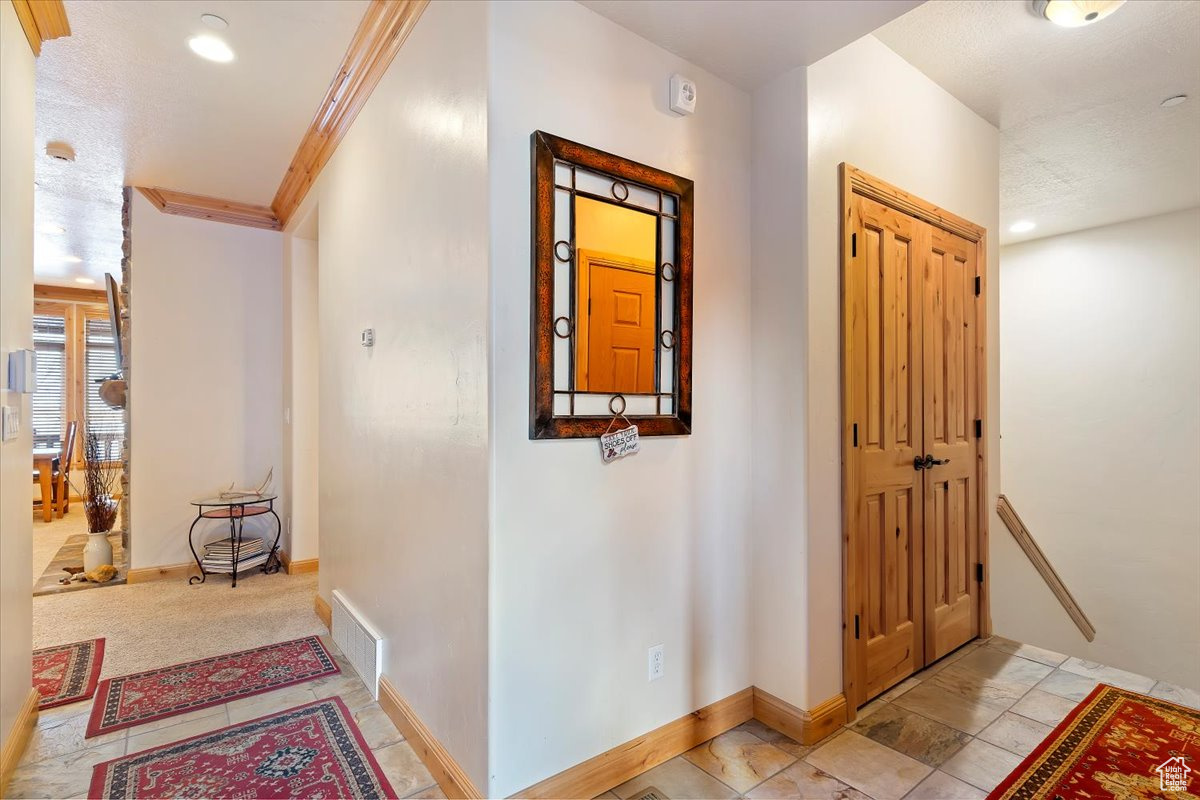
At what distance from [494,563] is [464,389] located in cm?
52

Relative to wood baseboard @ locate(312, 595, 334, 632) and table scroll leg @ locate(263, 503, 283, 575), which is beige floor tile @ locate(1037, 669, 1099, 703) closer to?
wood baseboard @ locate(312, 595, 334, 632)

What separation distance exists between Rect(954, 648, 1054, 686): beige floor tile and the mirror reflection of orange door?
2.15 metres

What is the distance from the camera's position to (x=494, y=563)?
1613mm

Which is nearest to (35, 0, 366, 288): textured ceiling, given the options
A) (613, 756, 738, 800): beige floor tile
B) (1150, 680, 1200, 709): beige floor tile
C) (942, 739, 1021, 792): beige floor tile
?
(613, 756, 738, 800): beige floor tile

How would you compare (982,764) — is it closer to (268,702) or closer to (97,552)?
(268,702)

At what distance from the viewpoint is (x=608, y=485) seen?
6.10 ft

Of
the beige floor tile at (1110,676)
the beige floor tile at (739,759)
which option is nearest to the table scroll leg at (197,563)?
the beige floor tile at (739,759)

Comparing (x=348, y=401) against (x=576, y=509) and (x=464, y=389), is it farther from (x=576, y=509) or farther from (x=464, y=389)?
(x=576, y=509)

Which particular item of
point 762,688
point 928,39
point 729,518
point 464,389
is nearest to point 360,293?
point 464,389

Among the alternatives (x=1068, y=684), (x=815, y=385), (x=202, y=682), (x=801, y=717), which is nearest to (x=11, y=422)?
(x=202, y=682)

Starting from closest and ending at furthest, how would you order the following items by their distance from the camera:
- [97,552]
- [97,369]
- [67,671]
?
[67,671], [97,552], [97,369]

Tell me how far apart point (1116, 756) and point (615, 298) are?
7.71ft

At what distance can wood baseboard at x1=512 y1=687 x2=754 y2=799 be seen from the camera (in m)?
1.73

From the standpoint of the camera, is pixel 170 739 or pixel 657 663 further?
pixel 170 739
